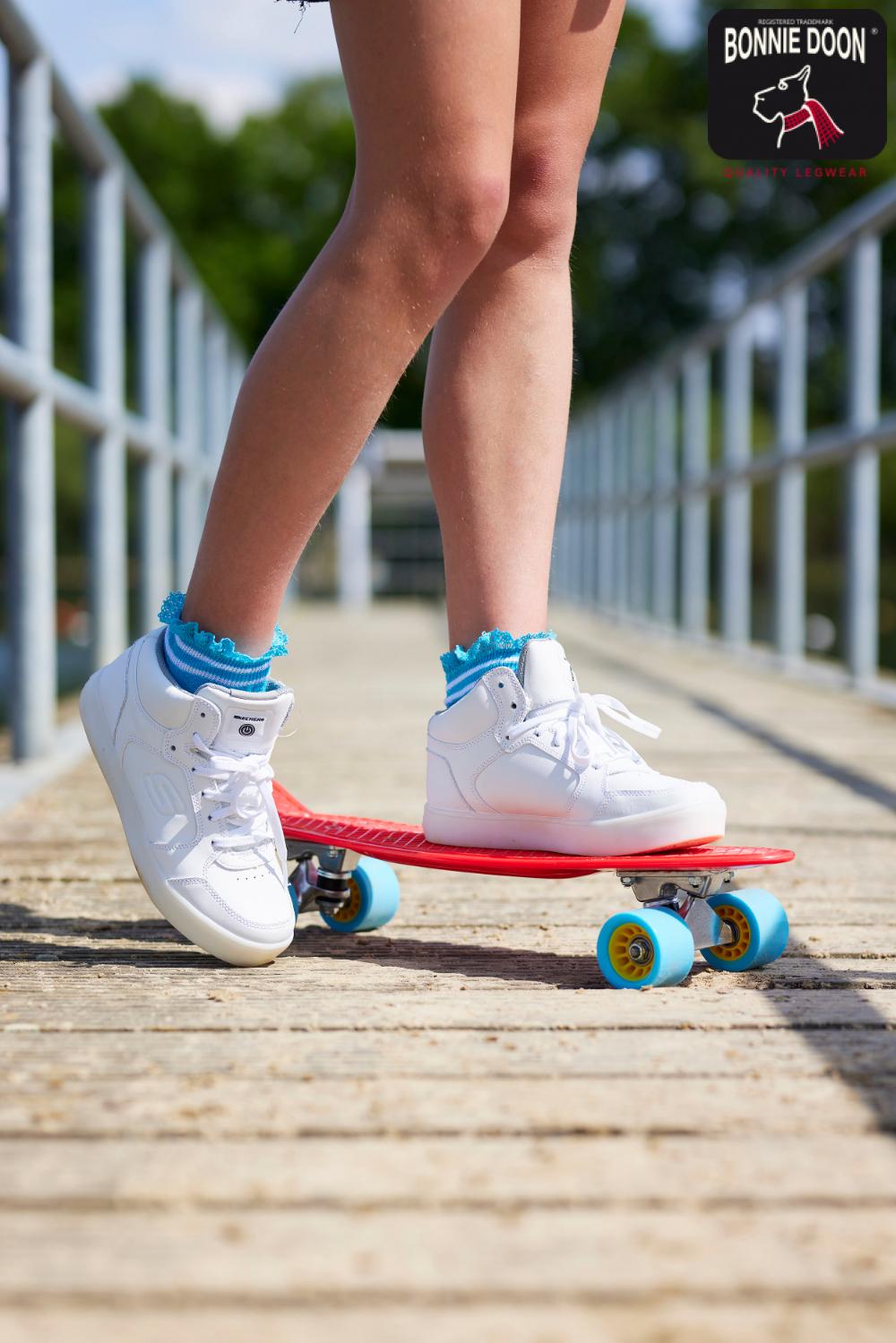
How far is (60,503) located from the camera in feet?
56.8

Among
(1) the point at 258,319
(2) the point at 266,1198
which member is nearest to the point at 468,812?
(2) the point at 266,1198

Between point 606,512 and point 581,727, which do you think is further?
point 606,512

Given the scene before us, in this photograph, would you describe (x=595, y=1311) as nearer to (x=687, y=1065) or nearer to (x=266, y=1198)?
(x=266, y=1198)

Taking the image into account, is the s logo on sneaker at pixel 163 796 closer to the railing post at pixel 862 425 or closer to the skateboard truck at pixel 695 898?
the skateboard truck at pixel 695 898

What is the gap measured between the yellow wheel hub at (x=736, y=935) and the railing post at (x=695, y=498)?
13.5ft

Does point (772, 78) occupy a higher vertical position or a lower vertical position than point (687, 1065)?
higher

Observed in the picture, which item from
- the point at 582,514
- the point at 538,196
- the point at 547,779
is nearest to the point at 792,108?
the point at 538,196

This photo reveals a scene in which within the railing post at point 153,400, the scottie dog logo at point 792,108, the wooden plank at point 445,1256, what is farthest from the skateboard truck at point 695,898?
the railing post at point 153,400

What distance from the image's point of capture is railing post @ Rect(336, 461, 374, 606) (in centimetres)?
1203

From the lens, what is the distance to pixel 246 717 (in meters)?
1.05

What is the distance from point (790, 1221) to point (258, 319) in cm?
1962

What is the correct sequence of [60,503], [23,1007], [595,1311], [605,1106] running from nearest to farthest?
[595,1311] < [605,1106] < [23,1007] < [60,503]

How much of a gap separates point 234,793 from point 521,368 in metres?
0.41

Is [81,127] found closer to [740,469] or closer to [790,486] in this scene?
[790,486]
